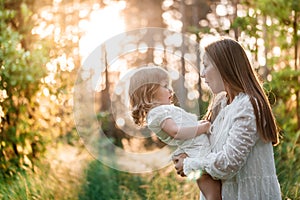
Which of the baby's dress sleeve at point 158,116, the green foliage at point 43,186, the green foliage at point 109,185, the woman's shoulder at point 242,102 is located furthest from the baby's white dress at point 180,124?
the green foliage at point 109,185

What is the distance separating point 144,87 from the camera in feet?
11.1

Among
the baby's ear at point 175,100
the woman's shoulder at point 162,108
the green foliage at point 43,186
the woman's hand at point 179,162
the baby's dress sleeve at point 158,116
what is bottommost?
the green foliage at point 43,186

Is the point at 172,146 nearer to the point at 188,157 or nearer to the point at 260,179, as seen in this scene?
the point at 188,157

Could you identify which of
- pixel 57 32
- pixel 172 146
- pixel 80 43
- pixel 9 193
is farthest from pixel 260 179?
pixel 80 43

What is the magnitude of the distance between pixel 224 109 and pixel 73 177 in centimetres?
282

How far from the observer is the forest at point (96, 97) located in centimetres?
417

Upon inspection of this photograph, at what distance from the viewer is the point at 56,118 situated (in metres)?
7.54

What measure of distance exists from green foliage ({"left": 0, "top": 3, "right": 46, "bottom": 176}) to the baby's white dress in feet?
11.1

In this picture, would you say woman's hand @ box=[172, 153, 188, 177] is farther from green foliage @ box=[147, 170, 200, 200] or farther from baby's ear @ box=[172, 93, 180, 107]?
green foliage @ box=[147, 170, 200, 200]

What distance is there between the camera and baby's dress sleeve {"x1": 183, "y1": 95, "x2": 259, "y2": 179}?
3.13 meters

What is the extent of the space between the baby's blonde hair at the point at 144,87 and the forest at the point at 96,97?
0.13 m

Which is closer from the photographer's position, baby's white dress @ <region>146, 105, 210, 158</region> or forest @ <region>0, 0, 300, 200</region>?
baby's white dress @ <region>146, 105, 210, 158</region>

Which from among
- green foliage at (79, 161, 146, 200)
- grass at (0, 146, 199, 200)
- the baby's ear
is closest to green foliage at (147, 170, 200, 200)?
grass at (0, 146, 199, 200)

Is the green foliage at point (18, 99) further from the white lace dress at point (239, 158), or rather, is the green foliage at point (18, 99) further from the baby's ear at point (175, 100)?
the white lace dress at point (239, 158)
